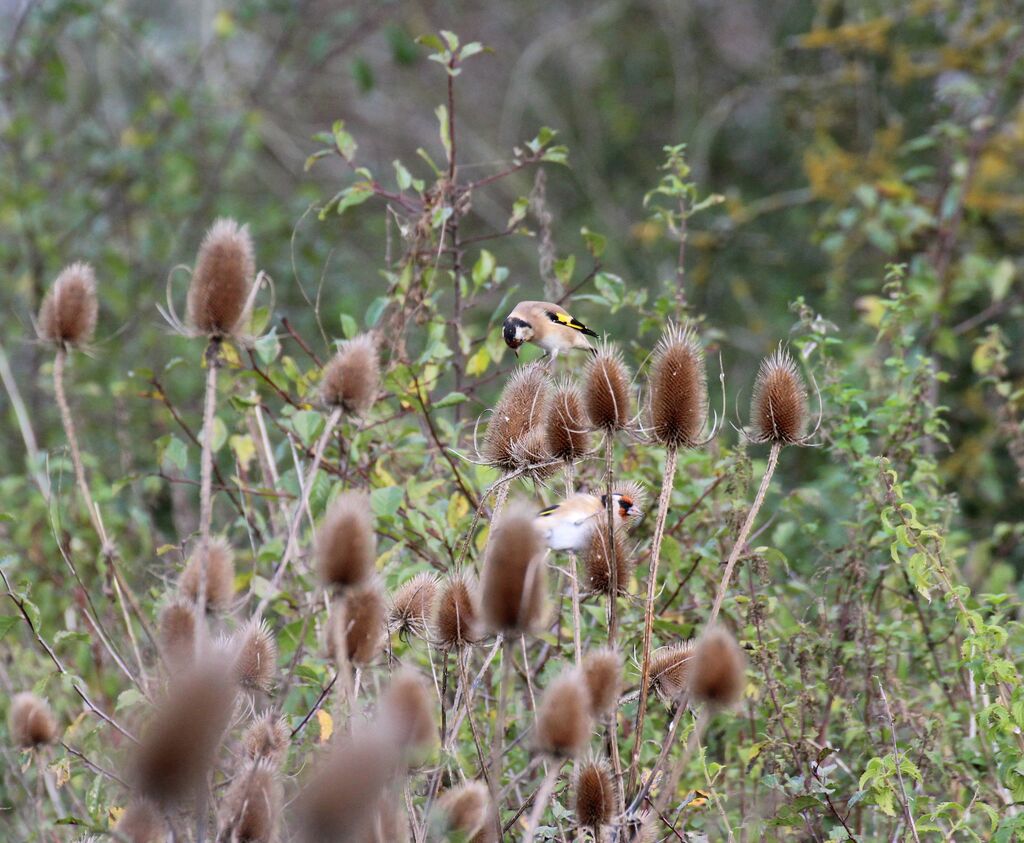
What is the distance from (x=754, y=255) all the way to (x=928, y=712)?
7.95 meters

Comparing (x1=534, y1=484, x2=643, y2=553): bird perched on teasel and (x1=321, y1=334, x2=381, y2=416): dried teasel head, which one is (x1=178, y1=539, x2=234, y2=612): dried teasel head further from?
(x1=534, y1=484, x2=643, y2=553): bird perched on teasel

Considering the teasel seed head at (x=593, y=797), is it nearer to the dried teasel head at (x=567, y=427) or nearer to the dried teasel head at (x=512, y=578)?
the dried teasel head at (x=512, y=578)

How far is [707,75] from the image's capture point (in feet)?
43.7

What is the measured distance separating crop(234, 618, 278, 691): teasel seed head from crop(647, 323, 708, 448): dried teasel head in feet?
2.62

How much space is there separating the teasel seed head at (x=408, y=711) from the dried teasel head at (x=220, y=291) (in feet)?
2.29

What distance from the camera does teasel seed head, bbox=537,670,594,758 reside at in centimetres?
190

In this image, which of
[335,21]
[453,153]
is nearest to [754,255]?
[335,21]

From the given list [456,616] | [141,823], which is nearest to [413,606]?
[456,616]

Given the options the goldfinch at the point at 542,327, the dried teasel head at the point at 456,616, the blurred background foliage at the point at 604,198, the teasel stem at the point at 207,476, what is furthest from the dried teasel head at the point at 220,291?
the goldfinch at the point at 542,327

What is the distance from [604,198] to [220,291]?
10644 millimetres

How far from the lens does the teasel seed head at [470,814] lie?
211cm

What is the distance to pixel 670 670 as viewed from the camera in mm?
2432

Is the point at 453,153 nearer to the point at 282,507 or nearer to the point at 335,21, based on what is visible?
the point at 282,507

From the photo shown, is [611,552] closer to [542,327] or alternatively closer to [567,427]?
[567,427]
